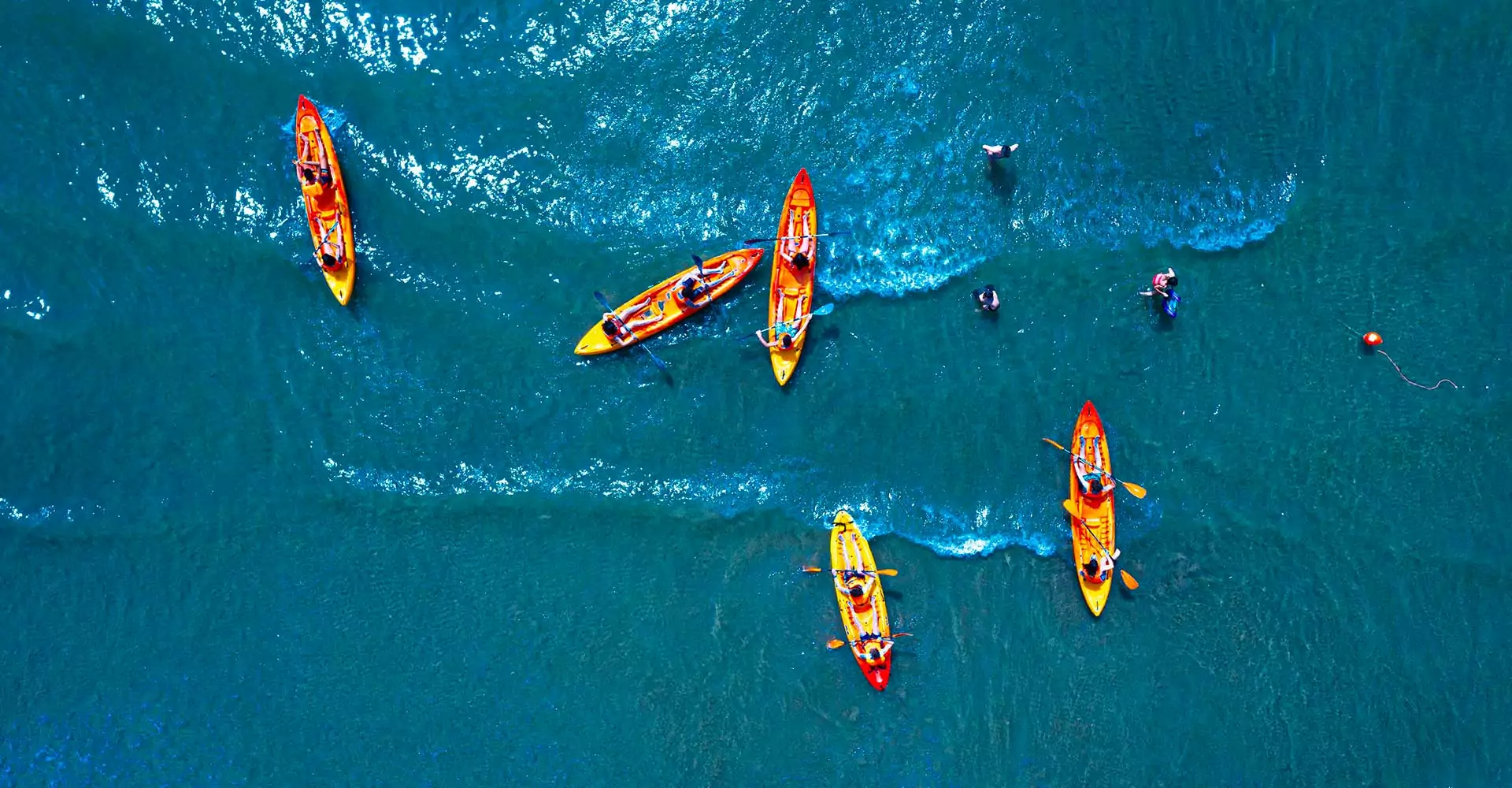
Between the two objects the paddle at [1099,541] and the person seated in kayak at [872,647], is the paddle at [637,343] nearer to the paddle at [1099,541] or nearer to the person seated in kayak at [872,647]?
the person seated in kayak at [872,647]

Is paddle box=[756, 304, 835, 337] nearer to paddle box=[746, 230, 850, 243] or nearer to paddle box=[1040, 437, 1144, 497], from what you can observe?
paddle box=[746, 230, 850, 243]

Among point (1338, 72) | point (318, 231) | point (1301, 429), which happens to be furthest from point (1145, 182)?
point (318, 231)

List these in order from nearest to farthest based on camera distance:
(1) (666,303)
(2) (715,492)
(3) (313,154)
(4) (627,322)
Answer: (3) (313,154)
(4) (627,322)
(1) (666,303)
(2) (715,492)

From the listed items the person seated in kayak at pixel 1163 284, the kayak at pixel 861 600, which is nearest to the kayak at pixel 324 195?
the kayak at pixel 861 600

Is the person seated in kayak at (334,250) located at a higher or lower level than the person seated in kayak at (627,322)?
higher

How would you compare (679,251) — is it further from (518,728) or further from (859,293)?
(518,728)

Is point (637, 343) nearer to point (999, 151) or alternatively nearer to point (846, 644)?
point (846, 644)

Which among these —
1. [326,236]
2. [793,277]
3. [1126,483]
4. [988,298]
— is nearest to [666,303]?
[793,277]
